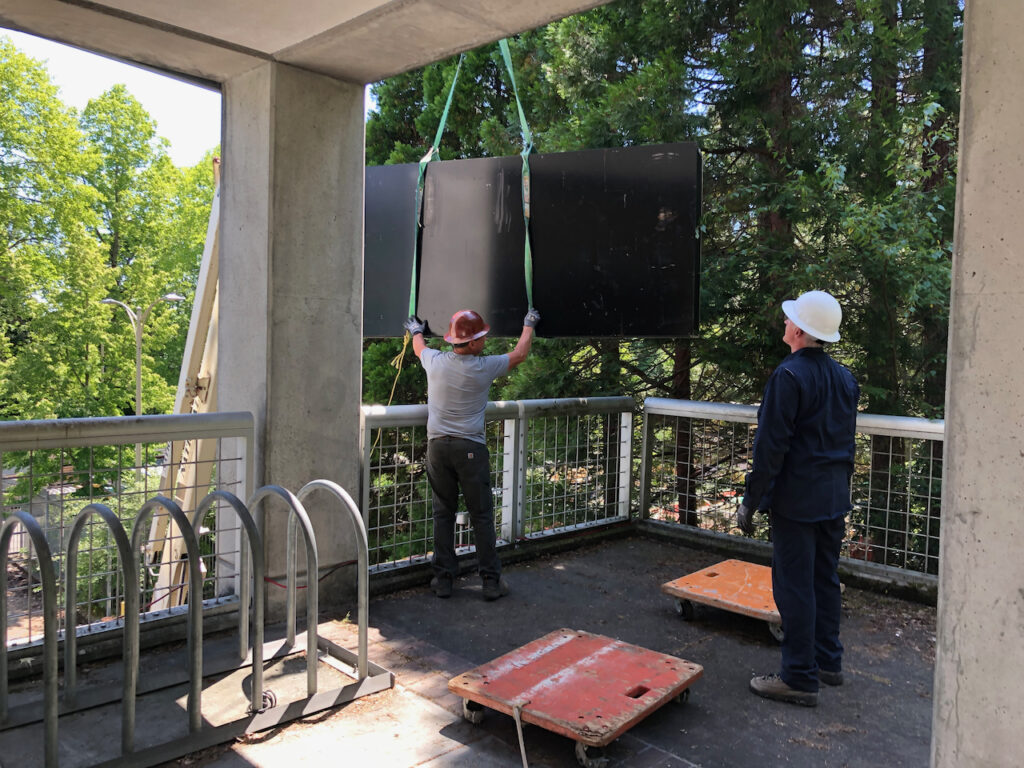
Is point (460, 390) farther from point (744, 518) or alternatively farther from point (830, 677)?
point (830, 677)

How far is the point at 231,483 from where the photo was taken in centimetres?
514

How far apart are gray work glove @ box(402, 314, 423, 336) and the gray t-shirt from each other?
0.40m

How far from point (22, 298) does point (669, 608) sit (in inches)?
1165

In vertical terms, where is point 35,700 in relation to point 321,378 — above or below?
below

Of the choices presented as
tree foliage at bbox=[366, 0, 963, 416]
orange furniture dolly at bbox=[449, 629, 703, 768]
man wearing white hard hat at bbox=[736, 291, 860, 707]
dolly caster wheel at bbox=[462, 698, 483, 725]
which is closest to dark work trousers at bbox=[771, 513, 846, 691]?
man wearing white hard hat at bbox=[736, 291, 860, 707]

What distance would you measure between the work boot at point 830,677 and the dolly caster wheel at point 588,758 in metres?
1.67

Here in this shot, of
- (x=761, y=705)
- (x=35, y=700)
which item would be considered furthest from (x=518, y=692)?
(x=35, y=700)

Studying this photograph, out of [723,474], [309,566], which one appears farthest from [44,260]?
[309,566]

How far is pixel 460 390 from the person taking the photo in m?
5.62

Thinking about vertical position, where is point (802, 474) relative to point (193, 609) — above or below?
above

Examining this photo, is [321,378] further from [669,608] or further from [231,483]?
[669,608]

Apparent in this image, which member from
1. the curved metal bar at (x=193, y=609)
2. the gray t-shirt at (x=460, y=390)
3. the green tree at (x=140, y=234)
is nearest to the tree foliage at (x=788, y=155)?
the gray t-shirt at (x=460, y=390)

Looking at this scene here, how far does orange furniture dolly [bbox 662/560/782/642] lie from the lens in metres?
4.98

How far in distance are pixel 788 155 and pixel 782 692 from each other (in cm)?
670
